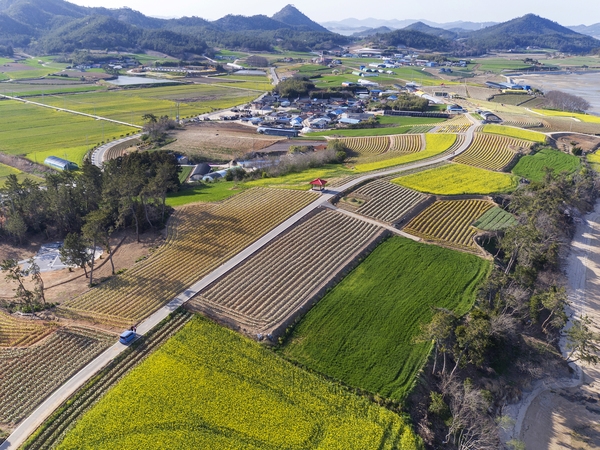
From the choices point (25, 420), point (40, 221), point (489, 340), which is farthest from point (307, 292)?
point (40, 221)

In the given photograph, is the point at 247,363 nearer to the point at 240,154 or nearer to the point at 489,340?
the point at 489,340

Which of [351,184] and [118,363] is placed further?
[351,184]

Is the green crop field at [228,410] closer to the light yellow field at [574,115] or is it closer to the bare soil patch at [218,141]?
the bare soil patch at [218,141]

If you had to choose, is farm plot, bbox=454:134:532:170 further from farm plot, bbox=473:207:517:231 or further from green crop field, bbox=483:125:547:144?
farm plot, bbox=473:207:517:231

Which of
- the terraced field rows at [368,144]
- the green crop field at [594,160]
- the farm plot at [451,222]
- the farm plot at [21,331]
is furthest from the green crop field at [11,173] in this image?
the green crop field at [594,160]

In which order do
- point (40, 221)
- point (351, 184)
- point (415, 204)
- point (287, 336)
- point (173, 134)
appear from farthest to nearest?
point (173, 134)
point (351, 184)
point (415, 204)
point (40, 221)
point (287, 336)

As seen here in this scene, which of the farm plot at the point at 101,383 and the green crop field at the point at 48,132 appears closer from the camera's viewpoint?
the farm plot at the point at 101,383

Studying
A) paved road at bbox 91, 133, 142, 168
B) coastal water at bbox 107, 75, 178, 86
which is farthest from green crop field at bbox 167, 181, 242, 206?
coastal water at bbox 107, 75, 178, 86
